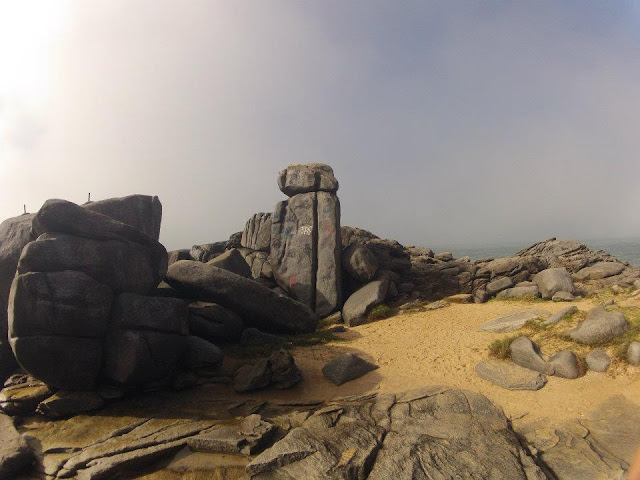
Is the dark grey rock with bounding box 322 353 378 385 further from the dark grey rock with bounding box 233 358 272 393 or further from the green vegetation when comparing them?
the green vegetation

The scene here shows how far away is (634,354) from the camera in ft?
39.4

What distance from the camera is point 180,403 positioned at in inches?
459

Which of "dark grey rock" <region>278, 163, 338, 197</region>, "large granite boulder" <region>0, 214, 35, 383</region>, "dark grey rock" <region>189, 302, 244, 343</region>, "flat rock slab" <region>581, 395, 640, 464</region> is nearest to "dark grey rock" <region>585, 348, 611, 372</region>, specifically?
A: "flat rock slab" <region>581, 395, 640, 464</region>

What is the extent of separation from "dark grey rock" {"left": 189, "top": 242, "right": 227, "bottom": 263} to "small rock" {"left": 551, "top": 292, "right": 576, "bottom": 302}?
23864 mm

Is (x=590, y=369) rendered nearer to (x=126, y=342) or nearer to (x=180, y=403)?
(x=180, y=403)

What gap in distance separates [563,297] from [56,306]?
73.2 feet

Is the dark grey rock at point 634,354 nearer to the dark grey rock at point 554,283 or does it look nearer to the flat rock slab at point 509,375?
the flat rock slab at point 509,375

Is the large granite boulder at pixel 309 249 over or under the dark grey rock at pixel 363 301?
over

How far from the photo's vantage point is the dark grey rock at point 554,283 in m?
21.2

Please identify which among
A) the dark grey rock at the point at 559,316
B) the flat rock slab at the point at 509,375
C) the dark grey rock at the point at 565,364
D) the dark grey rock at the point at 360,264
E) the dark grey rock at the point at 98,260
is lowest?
the flat rock slab at the point at 509,375

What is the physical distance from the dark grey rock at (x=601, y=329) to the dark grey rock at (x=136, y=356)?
45.9ft

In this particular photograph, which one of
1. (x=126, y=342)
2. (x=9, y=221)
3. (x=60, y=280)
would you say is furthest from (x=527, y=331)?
(x=9, y=221)

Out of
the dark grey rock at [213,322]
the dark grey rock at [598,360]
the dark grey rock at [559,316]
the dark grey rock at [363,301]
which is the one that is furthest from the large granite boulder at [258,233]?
the dark grey rock at [598,360]

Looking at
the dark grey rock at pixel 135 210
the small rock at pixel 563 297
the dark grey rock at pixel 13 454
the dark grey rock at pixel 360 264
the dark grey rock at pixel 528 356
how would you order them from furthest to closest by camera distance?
the dark grey rock at pixel 360 264
the small rock at pixel 563 297
the dark grey rock at pixel 135 210
the dark grey rock at pixel 528 356
the dark grey rock at pixel 13 454
